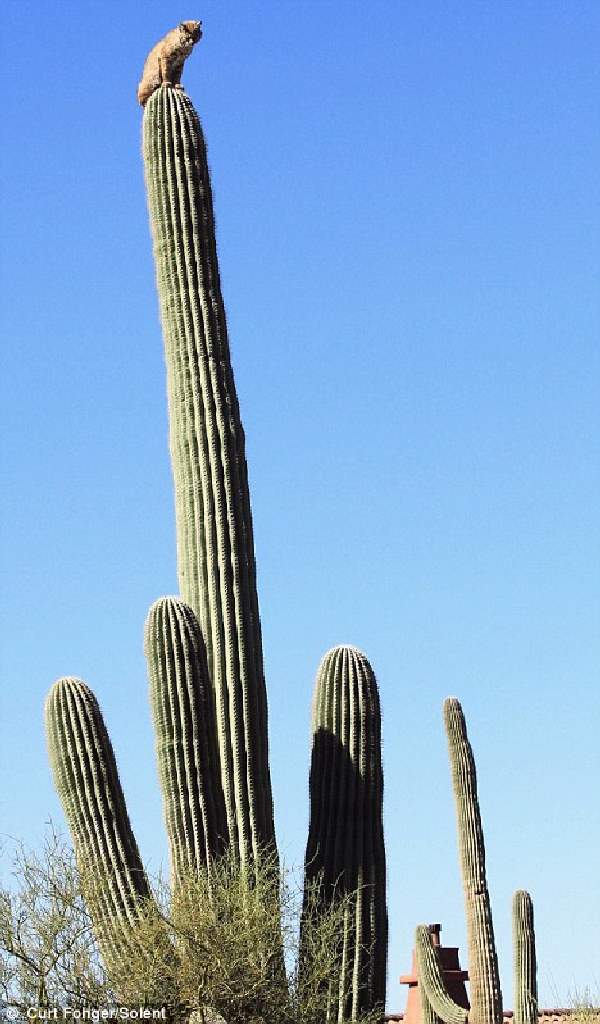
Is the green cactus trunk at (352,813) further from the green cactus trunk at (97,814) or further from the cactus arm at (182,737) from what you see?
the green cactus trunk at (97,814)

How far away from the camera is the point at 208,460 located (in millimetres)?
15766

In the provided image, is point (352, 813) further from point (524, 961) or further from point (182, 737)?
point (524, 961)

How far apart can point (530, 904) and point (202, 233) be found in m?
7.68

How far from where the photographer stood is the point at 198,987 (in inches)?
550

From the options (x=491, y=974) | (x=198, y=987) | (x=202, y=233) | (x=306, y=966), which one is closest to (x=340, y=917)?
(x=306, y=966)

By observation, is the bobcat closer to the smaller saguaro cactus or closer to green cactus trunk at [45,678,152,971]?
green cactus trunk at [45,678,152,971]

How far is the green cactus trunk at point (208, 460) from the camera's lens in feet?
49.9

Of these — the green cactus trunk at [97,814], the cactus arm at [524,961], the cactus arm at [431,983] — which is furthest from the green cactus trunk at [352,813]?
the cactus arm at [431,983]

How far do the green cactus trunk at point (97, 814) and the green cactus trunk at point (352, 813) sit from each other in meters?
1.63

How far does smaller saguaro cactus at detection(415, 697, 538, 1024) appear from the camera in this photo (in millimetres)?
18453

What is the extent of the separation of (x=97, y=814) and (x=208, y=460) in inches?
126

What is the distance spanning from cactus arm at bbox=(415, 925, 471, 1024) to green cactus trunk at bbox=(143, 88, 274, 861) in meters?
5.26

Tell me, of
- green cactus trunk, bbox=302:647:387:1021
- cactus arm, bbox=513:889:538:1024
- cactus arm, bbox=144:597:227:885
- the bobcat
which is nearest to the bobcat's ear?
the bobcat

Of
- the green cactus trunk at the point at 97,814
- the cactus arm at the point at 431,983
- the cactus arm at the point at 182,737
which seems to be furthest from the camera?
the cactus arm at the point at 431,983
